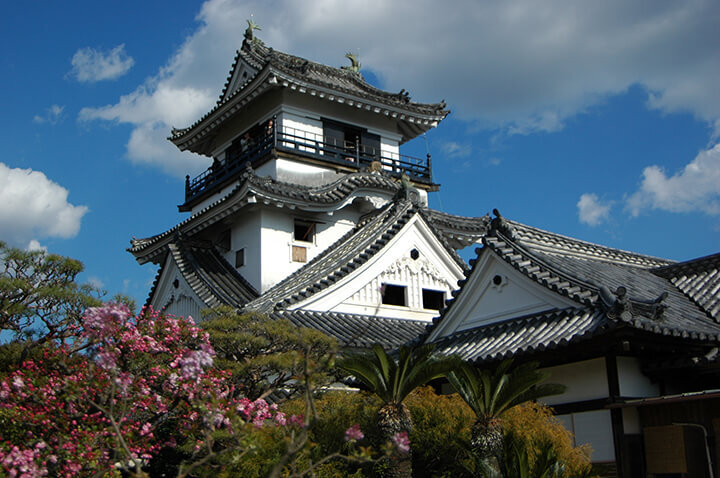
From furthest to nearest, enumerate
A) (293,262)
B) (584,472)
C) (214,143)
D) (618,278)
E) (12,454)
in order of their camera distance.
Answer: (214,143) < (293,262) < (618,278) < (584,472) < (12,454)

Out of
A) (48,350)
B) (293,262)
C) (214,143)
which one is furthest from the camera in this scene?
(214,143)

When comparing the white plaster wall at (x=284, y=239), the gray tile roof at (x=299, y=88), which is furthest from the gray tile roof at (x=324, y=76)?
the white plaster wall at (x=284, y=239)

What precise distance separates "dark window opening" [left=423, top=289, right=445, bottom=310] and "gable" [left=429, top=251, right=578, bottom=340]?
6463 mm

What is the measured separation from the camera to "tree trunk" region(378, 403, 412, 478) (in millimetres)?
11977

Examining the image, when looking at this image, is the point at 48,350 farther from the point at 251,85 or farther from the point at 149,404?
the point at 251,85

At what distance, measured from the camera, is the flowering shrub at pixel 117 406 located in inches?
436

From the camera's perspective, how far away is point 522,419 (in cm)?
1281

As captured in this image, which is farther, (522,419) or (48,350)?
(48,350)

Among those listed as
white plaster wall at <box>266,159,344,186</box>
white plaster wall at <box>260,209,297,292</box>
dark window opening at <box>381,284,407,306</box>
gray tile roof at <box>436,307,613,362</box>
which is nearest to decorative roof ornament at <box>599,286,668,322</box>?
gray tile roof at <box>436,307,613,362</box>

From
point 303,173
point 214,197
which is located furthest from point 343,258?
point 214,197

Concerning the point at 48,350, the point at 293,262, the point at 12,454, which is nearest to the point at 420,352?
the point at 12,454

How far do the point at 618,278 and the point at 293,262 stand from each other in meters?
12.0

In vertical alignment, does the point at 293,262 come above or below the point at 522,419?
above

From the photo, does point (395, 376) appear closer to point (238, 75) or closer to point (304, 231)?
point (304, 231)
